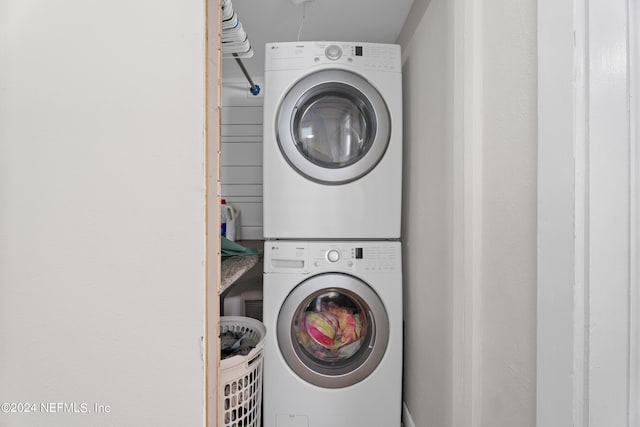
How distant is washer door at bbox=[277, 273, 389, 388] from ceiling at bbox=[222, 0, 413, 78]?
1.30 metres

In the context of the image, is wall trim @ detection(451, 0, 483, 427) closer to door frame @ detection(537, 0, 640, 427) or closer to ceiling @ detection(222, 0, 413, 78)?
door frame @ detection(537, 0, 640, 427)

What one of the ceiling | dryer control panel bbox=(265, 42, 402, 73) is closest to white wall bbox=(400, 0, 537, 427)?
dryer control panel bbox=(265, 42, 402, 73)

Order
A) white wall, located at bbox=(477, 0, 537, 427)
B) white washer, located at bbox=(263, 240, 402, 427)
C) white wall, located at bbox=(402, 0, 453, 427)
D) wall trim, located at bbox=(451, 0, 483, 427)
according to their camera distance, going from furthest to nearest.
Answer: white washer, located at bbox=(263, 240, 402, 427), white wall, located at bbox=(402, 0, 453, 427), wall trim, located at bbox=(451, 0, 483, 427), white wall, located at bbox=(477, 0, 537, 427)

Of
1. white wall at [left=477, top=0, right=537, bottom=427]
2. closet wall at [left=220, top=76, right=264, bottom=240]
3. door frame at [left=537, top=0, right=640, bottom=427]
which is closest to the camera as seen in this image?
door frame at [left=537, top=0, right=640, bottom=427]

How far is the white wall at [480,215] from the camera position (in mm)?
675

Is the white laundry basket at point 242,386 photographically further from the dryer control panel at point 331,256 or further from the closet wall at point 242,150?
the closet wall at point 242,150

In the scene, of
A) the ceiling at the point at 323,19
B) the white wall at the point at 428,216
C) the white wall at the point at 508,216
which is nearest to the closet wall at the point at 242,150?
the ceiling at the point at 323,19

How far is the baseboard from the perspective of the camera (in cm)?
145

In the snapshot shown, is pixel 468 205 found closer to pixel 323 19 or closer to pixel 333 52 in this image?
pixel 333 52

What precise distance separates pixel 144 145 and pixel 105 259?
28cm

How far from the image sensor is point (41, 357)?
0.74m

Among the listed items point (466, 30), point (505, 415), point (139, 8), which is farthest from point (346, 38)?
point (505, 415)

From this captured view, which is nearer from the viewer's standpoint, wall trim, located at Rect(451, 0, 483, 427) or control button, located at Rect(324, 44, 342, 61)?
wall trim, located at Rect(451, 0, 483, 427)

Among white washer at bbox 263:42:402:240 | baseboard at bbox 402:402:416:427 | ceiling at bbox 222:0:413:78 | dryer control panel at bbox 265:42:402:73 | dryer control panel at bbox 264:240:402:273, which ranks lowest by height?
baseboard at bbox 402:402:416:427
